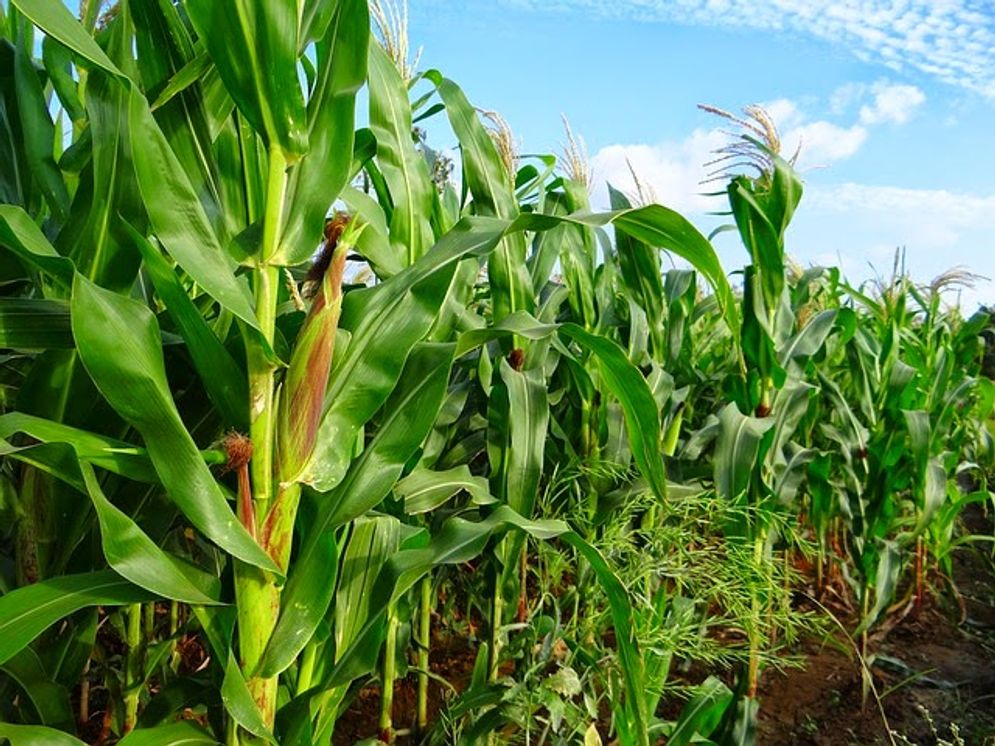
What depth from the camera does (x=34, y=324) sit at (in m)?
1.08

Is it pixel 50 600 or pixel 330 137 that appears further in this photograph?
pixel 330 137

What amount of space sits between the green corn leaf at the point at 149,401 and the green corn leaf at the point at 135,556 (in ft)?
0.22

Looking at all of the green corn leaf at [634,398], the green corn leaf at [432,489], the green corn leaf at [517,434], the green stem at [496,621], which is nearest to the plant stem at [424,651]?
the green stem at [496,621]

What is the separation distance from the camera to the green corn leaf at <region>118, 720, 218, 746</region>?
1.03m

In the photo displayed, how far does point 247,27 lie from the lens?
98cm

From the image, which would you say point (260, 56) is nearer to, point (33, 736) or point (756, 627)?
point (33, 736)

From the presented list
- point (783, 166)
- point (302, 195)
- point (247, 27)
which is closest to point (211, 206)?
point (302, 195)

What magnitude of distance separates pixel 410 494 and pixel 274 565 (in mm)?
463

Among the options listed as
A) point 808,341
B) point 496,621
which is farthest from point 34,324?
point 808,341

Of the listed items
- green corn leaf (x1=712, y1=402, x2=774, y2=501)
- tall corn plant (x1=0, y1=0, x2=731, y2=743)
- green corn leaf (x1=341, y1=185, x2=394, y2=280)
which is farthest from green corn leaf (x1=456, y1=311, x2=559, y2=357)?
green corn leaf (x1=712, y1=402, x2=774, y2=501)

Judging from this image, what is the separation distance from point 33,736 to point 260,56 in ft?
2.93

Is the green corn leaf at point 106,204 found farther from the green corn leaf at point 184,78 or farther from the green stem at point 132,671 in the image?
the green stem at point 132,671

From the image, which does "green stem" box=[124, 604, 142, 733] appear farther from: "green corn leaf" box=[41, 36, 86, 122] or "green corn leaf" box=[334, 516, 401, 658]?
"green corn leaf" box=[41, 36, 86, 122]

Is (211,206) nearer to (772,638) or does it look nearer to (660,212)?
(660,212)
